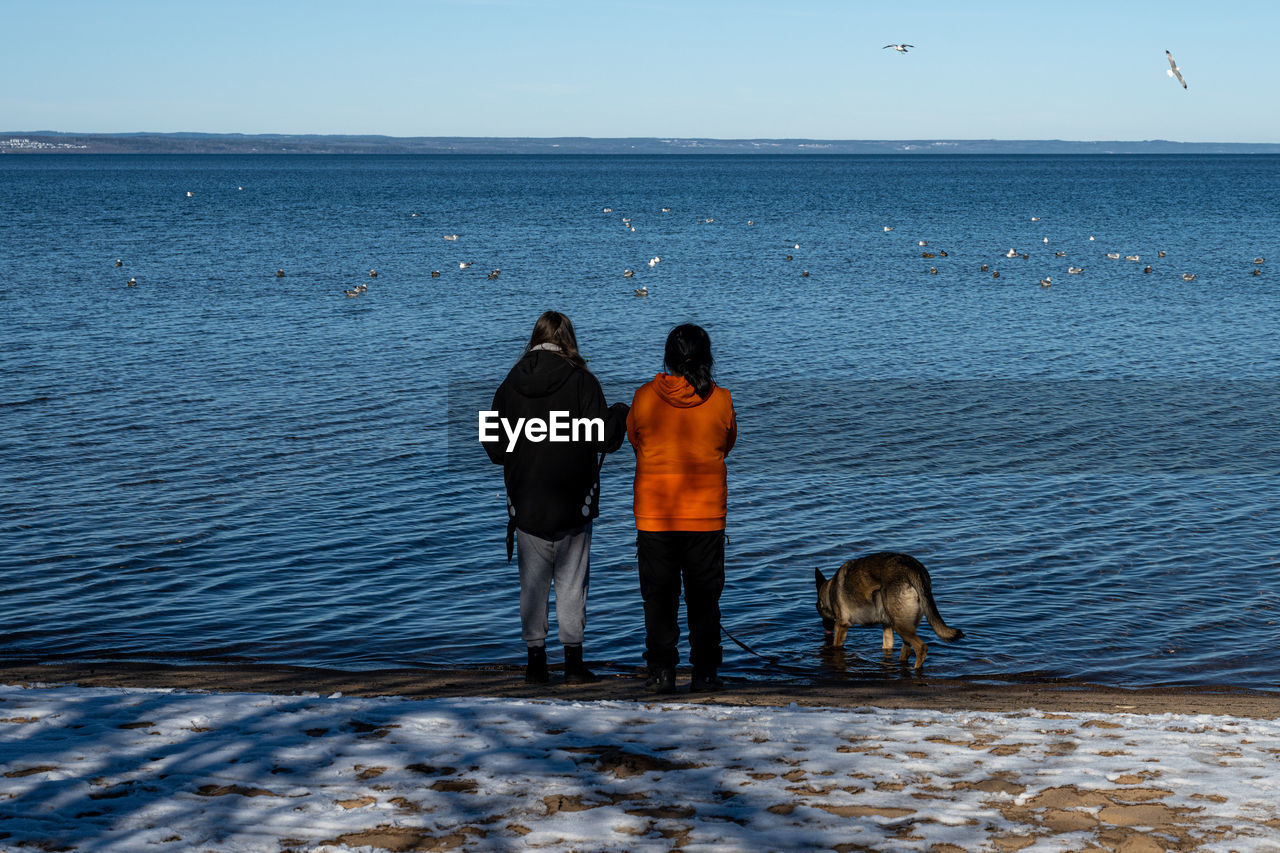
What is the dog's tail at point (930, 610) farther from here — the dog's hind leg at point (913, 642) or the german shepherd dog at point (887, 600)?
the dog's hind leg at point (913, 642)

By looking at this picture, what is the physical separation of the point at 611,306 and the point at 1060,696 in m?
33.2

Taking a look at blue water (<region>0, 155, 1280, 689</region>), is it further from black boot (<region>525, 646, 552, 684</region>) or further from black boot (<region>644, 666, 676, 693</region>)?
black boot (<region>525, 646, 552, 684</region>)

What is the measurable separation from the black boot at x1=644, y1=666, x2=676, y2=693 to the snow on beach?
718mm

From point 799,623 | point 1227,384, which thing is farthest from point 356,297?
point 799,623

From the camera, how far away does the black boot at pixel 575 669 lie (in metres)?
8.19

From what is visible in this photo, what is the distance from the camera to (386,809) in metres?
5.42

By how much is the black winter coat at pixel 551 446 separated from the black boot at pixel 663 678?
48.3 inches

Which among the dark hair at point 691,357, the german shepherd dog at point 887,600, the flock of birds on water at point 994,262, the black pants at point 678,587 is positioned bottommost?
the german shepherd dog at point 887,600

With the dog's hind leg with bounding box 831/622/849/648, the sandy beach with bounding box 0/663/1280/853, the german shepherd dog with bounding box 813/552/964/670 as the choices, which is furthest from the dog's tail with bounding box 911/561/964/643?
the sandy beach with bounding box 0/663/1280/853

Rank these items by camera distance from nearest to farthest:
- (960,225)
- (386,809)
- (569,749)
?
(386,809) → (569,749) → (960,225)

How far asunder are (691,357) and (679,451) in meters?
0.57

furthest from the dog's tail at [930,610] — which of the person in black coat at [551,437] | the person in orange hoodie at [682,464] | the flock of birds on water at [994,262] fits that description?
the flock of birds on water at [994,262]

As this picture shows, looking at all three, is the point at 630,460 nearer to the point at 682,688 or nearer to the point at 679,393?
the point at 682,688

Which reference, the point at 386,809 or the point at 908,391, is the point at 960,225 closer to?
the point at 908,391
